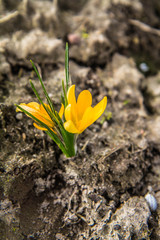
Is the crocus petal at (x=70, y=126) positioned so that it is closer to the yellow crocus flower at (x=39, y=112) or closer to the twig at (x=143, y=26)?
the yellow crocus flower at (x=39, y=112)

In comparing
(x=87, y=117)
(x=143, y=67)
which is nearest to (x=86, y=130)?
(x=87, y=117)

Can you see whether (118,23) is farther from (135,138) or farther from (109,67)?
(135,138)

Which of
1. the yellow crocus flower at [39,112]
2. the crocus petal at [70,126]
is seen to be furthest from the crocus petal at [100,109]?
the yellow crocus flower at [39,112]

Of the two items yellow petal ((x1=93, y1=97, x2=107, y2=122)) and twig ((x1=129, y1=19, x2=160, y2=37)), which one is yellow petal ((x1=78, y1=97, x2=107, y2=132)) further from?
twig ((x1=129, y1=19, x2=160, y2=37))

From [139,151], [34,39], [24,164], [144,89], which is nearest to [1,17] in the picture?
[34,39]

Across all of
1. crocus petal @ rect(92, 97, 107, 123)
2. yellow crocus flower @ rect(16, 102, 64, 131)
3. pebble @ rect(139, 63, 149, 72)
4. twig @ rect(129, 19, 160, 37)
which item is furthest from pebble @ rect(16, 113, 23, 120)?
twig @ rect(129, 19, 160, 37)

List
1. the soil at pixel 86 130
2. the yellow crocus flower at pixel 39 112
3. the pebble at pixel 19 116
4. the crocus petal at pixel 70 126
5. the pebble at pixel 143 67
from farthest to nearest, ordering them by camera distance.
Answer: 1. the pebble at pixel 143 67
2. the pebble at pixel 19 116
3. the soil at pixel 86 130
4. the yellow crocus flower at pixel 39 112
5. the crocus petal at pixel 70 126
